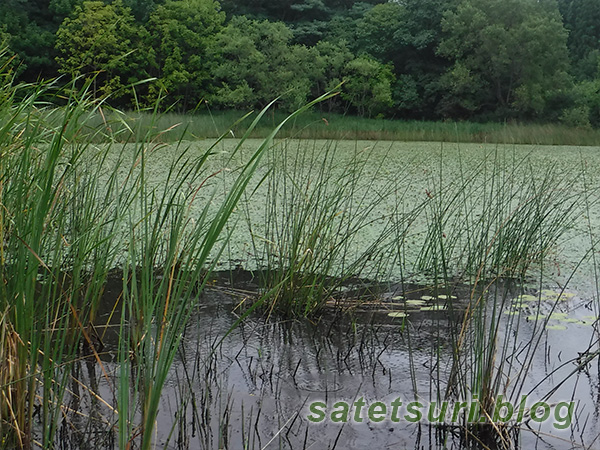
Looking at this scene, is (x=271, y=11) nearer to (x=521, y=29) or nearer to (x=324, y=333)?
(x=521, y=29)

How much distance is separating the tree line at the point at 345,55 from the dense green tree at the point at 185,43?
0.04 meters

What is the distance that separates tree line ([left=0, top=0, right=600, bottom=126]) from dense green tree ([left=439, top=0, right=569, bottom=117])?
0.03 meters

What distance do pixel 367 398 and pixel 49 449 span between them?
0.69m

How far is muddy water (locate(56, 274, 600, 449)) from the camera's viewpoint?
1248 millimetres

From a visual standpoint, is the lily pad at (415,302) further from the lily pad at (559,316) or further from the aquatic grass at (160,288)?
the aquatic grass at (160,288)

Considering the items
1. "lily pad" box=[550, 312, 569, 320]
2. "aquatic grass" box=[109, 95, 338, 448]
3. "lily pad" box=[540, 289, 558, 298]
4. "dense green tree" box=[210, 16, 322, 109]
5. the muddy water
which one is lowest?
the muddy water

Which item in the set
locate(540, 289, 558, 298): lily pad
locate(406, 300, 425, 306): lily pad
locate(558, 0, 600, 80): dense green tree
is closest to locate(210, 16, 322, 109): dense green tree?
locate(558, 0, 600, 80): dense green tree

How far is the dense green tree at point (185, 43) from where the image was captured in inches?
598

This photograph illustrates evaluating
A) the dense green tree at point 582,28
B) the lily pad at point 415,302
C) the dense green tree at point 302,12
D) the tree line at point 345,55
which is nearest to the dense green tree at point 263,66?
the tree line at point 345,55

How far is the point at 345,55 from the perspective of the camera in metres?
14.7

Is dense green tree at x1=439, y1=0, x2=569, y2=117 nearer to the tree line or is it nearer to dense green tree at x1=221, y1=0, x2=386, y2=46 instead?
the tree line

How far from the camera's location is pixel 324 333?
6.07ft

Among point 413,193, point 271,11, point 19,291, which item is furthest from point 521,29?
point 19,291

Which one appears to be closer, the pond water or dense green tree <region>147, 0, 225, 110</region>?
the pond water
